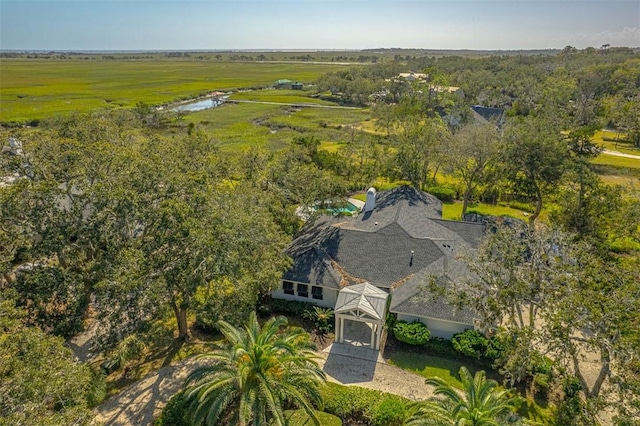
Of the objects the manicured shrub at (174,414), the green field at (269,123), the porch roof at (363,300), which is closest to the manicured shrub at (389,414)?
the porch roof at (363,300)

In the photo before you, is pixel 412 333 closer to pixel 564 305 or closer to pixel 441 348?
pixel 441 348

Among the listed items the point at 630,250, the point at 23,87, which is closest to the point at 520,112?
the point at 630,250

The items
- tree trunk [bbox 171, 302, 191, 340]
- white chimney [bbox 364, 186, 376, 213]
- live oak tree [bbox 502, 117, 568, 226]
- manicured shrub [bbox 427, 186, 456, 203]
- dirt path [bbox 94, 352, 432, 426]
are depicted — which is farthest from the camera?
manicured shrub [bbox 427, 186, 456, 203]

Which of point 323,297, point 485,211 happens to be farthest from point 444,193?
point 323,297

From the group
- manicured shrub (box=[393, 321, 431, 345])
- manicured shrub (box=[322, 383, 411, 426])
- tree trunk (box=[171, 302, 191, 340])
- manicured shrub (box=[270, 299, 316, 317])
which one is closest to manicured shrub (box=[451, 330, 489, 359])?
manicured shrub (box=[393, 321, 431, 345])

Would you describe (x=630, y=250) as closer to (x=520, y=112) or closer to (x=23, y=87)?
(x=520, y=112)

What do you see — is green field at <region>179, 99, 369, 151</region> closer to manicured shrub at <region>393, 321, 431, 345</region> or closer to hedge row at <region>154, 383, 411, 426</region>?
manicured shrub at <region>393, 321, 431, 345</region>
